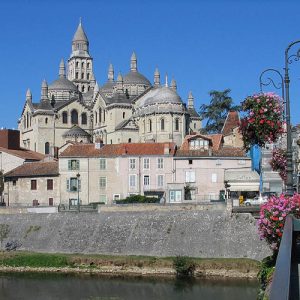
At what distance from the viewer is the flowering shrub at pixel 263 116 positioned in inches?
599

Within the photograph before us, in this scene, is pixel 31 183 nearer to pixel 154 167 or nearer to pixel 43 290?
pixel 154 167

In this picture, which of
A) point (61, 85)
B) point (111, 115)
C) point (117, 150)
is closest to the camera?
point (117, 150)

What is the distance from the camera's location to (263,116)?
15.3 metres

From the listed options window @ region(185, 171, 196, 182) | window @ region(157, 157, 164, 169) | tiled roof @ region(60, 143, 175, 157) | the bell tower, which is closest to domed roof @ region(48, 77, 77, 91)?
the bell tower

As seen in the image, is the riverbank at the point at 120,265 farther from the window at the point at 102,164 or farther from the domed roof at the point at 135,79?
the domed roof at the point at 135,79

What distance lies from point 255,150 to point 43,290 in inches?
1066

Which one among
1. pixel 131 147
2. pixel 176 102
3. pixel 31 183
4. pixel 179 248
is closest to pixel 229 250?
pixel 179 248

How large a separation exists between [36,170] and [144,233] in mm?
19789

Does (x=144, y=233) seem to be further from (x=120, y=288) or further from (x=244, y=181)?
(x=244, y=181)

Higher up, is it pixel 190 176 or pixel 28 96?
pixel 28 96

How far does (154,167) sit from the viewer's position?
58.9 meters

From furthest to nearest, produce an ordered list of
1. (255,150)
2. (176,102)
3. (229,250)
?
(176,102) → (255,150) → (229,250)

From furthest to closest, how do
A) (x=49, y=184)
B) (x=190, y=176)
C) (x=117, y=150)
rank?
(x=117, y=150), (x=49, y=184), (x=190, y=176)

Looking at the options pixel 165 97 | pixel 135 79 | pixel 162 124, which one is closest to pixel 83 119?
pixel 135 79
